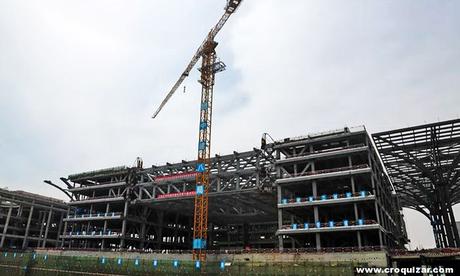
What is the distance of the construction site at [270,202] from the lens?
177ft

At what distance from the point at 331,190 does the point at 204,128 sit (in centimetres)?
2809

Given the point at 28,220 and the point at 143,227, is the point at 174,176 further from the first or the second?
the point at 28,220

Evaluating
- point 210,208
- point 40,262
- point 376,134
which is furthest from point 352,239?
point 40,262

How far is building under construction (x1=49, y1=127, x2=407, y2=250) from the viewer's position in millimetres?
60531

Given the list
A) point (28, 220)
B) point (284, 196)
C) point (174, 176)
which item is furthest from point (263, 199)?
point (28, 220)

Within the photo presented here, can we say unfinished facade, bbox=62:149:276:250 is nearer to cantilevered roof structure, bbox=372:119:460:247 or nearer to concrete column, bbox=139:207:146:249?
concrete column, bbox=139:207:146:249

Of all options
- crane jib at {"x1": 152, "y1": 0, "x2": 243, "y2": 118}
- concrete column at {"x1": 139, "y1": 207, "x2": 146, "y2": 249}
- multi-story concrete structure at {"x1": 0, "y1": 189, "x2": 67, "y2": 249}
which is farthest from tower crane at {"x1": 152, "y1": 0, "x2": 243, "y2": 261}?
multi-story concrete structure at {"x1": 0, "y1": 189, "x2": 67, "y2": 249}

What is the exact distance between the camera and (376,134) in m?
59.4

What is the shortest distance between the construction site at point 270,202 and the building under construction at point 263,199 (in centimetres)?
26

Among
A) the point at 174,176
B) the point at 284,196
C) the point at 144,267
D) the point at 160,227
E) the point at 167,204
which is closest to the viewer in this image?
the point at 144,267

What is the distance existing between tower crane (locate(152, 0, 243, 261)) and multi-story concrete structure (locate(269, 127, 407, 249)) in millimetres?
13694

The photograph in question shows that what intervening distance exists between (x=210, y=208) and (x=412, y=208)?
67597 millimetres

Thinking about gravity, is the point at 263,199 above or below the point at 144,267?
above

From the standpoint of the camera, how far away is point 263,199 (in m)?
74.5
